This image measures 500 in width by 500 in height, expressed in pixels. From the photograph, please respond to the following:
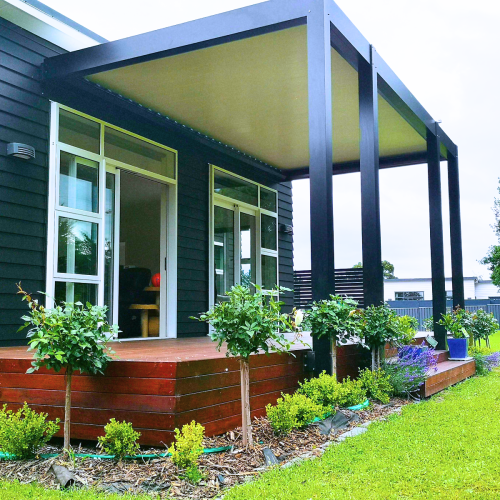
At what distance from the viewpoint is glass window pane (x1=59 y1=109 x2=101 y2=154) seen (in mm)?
5480

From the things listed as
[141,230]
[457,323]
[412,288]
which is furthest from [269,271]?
[412,288]

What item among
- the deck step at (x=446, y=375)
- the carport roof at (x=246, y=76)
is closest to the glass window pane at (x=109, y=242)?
the carport roof at (x=246, y=76)

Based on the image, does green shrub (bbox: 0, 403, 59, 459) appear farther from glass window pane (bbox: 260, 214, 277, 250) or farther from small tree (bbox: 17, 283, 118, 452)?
glass window pane (bbox: 260, 214, 277, 250)

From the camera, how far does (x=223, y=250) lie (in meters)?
8.15

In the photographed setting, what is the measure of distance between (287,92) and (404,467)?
4.18 metres

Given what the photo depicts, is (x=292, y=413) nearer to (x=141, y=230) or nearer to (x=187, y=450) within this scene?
(x=187, y=450)

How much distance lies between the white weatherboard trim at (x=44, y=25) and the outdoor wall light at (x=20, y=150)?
110 cm

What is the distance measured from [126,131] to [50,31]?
4.39 ft

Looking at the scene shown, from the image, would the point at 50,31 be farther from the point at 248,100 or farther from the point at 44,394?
the point at 44,394

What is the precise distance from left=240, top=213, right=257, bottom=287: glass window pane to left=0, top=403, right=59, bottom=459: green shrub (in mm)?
5319

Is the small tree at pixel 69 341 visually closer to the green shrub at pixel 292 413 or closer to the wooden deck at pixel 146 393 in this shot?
the wooden deck at pixel 146 393

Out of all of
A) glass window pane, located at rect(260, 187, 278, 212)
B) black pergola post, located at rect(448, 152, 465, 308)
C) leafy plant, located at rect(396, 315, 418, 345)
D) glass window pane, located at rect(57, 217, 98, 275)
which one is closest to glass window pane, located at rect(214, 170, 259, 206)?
glass window pane, located at rect(260, 187, 278, 212)

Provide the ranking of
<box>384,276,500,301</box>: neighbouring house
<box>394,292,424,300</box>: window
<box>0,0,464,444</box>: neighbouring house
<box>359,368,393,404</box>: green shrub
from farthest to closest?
<box>394,292,424,300</box>: window < <box>384,276,500,301</box>: neighbouring house < <box>359,368,393,404</box>: green shrub < <box>0,0,464,444</box>: neighbouring house

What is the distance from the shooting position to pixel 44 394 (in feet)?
12.0
